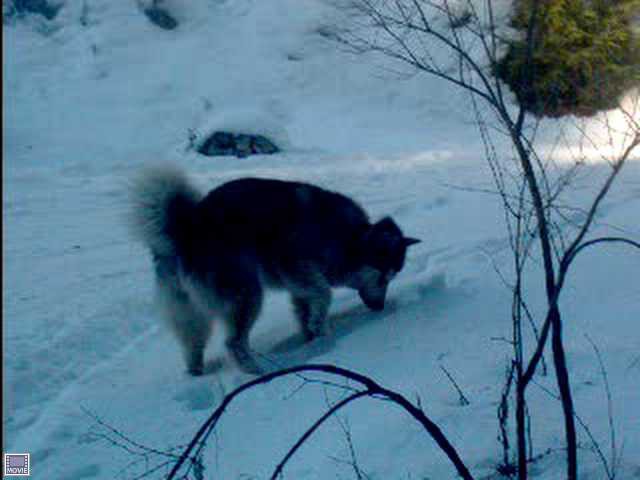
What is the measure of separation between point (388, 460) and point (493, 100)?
1.37 meters

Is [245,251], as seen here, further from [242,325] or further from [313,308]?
[313,308]

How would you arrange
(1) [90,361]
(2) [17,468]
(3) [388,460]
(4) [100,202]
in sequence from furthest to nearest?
(4) [100,202] → (1) [90,361] → (2) [17,468] → (3) [388,460]

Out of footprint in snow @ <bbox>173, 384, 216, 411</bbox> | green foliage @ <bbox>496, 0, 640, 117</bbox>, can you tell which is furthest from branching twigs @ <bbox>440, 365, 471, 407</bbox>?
green foliage @ <bbox>496, 0, 640, 117</bbox>

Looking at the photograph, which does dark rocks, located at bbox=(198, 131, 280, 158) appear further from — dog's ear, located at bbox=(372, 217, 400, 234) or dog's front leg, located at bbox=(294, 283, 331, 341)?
dog's front leg, located at bbox=(294, 283, 331, 341)

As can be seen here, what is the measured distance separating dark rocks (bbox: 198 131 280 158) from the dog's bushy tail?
26.9ft

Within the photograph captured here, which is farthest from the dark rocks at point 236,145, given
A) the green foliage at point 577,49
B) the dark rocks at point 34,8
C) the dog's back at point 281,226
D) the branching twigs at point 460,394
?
the branching twigs at point 460,394

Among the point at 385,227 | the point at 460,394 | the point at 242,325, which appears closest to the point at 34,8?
the point at 385,227

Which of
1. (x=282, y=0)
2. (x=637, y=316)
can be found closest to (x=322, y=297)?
(x=637, y=316)

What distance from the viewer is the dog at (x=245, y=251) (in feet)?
17.2

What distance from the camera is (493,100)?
9.25 feet

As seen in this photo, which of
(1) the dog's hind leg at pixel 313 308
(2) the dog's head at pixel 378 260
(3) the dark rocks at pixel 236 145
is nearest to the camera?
(1) the dog's hind leg at pixel 313 308

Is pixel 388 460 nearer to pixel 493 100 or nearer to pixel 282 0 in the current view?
pixel 493 100

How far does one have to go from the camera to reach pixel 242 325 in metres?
5.31

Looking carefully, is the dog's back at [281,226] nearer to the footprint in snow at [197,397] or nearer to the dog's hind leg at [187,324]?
the dog's hind leg at [187,324]
